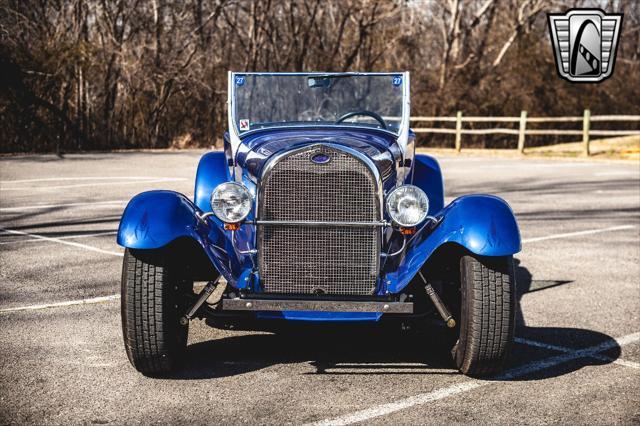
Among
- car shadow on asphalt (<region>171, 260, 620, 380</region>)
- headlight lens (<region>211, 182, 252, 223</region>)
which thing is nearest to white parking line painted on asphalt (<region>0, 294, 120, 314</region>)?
car shadow on asphalt (<region>171, 260, 620, 380</region>)

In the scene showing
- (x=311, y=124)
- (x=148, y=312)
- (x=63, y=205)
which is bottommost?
(x=63, y=205)

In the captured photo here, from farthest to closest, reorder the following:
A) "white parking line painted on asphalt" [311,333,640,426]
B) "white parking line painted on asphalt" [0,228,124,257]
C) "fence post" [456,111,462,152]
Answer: "fence post" [456,111,462,152] < "white parking line painted on asphalt" [0,228,124,257] < "white parking line painted on asphalt" [311,333,640,426]

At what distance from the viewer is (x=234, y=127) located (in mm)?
5641

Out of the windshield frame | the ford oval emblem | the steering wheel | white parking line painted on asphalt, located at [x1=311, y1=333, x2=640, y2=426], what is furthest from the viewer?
the steering wheel

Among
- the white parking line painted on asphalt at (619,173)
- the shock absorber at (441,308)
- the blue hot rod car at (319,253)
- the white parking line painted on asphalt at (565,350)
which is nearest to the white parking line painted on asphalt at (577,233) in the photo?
the white parking line painted on asphalt at (565,350)

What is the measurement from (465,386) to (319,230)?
1131mm

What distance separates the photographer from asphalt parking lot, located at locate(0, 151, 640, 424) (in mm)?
3891

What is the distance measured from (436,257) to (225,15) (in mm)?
29934

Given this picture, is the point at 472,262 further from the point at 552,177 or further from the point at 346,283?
the point at 552,177

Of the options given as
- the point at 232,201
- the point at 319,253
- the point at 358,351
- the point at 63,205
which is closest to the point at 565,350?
the point at 358,351

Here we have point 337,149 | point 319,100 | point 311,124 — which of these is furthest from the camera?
point 319,100

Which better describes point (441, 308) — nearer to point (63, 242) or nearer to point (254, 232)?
point (254, 232)

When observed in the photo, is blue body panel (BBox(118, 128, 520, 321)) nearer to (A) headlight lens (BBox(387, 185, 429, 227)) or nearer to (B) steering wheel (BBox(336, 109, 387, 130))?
(A) headlight lens (BBox(387, 185, 429, 227))

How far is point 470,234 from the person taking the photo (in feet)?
14.2
